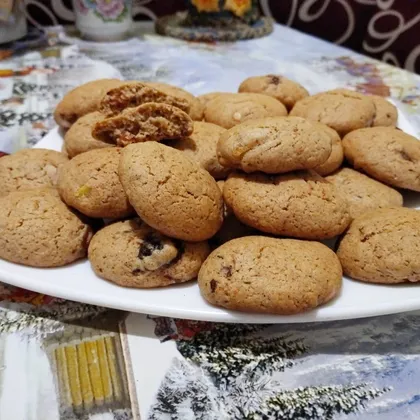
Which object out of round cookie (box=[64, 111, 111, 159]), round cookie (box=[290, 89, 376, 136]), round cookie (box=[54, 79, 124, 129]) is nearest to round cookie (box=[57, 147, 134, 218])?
round cookie (box=[64, 111, 111, 159])

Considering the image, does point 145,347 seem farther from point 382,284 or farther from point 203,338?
point 382,284

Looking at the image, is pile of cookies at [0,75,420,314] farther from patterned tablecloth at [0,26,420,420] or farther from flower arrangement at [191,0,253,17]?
flower arrangement at [191,0,253,17]

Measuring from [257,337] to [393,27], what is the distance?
6.75 feet

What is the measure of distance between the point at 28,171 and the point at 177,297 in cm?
42

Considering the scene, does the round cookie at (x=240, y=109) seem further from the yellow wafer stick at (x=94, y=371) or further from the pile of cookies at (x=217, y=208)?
the yellow wafer stick at (x=94, y=371)

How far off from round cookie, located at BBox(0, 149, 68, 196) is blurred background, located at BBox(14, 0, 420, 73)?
5.78 feet

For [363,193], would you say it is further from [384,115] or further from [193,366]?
[193,366]

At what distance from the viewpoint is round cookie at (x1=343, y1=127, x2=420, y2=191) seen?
94cm

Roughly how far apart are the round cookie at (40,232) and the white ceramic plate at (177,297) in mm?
21

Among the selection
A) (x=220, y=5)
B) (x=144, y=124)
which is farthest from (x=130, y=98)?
(x=220, y=5)

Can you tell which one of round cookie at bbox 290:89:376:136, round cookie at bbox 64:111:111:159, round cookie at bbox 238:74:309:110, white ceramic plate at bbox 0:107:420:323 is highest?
round cookie at bbox 290:89:376:136

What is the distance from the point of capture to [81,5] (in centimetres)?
208

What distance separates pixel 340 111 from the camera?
1069mm

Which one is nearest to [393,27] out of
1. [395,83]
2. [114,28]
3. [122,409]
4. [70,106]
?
[395,83]
